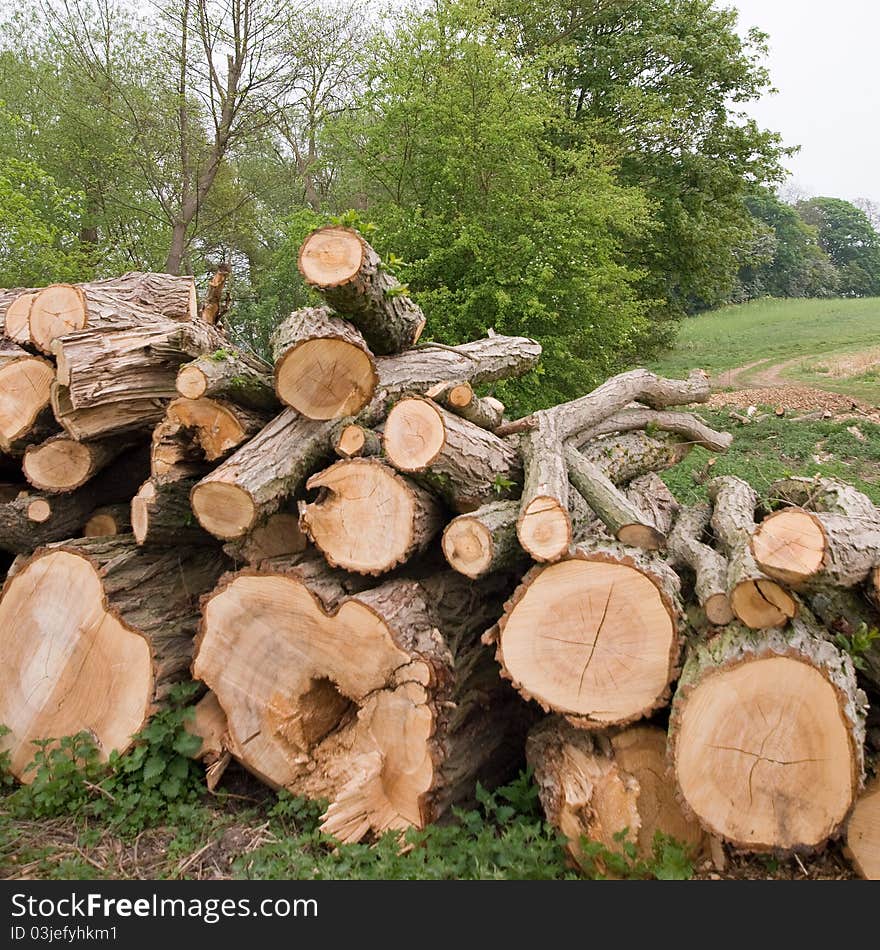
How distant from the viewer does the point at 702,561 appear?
3213 millimetres

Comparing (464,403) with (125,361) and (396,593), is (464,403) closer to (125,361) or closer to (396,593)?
(396,593)

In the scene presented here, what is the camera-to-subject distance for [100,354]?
3676 mm

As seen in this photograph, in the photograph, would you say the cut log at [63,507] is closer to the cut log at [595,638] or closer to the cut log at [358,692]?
the cut log at [358,692]

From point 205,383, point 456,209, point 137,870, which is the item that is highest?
point 456,209

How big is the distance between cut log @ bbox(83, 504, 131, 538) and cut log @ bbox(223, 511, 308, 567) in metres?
0.98

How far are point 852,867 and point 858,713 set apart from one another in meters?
0.55

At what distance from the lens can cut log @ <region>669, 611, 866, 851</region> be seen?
2.34m

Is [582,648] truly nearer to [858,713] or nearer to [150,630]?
[858,713]

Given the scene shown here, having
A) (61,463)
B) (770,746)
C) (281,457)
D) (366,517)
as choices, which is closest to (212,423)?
(281,457)

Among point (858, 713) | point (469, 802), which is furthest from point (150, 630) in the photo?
point (858, 713)

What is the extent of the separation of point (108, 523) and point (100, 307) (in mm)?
1342

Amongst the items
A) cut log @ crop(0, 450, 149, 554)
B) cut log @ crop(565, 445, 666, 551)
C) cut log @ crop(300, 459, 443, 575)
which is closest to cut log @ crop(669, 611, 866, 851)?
cut log @ crop(565, 445, 666, 551)

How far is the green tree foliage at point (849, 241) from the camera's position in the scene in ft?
140

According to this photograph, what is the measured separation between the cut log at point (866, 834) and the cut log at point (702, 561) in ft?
2.40
